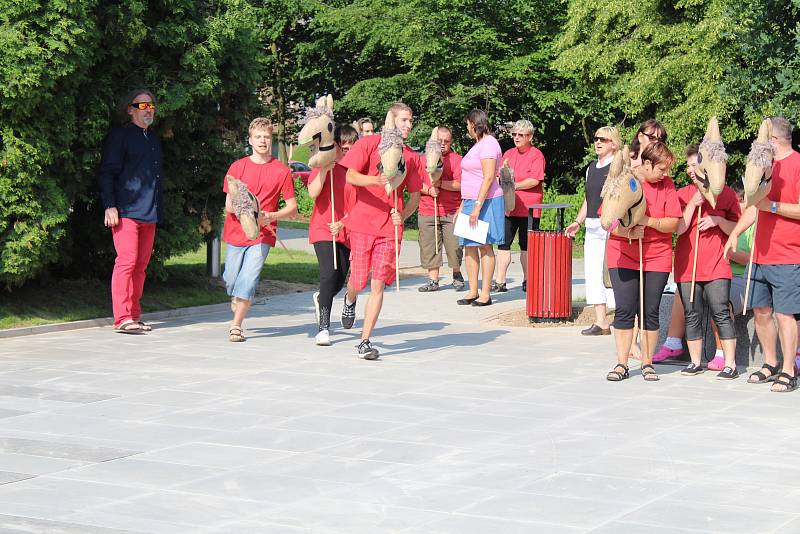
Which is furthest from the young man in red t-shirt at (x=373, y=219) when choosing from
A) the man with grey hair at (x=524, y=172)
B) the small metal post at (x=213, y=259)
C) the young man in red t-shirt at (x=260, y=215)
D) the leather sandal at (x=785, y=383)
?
the small metal post at (x=213, y=259)

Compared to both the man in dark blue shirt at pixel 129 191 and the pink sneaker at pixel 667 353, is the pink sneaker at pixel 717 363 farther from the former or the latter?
the man in dark blue shirt at pixel 129 191

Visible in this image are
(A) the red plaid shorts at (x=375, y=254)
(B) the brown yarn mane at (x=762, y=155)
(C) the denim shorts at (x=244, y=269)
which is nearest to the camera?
(B) the brown yarn mane at (x=762, y=155)

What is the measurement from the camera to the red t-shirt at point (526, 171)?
1467cm

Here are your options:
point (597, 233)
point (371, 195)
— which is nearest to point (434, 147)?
point (597, 233)

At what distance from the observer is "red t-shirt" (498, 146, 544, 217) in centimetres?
1467

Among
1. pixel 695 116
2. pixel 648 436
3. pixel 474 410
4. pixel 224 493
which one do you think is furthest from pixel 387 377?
pixel 695 116

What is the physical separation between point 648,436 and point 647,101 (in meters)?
18.3

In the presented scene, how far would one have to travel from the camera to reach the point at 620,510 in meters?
6.23

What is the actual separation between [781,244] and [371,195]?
326 cm

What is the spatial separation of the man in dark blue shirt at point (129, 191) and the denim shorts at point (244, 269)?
96cm

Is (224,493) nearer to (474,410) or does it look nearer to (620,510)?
(620,510)

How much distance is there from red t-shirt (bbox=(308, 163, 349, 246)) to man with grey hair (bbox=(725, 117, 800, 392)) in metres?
3.42

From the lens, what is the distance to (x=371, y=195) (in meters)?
10.7

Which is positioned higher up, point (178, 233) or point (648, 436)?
point (178, 233)
